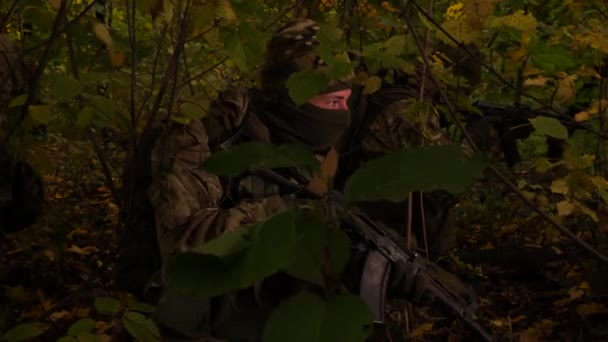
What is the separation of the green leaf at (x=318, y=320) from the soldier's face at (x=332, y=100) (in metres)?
1.79

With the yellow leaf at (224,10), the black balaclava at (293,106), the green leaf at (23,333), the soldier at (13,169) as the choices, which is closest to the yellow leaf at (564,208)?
the black balaclava at (293,106)

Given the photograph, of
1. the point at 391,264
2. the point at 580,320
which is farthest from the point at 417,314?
the point at 391,264

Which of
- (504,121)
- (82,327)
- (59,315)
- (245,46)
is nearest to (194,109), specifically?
(245,46)

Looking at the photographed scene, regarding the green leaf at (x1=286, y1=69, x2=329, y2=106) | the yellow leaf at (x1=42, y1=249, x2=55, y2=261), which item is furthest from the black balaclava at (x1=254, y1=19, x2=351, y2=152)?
the yellow leaf at (x1=42, y1=249, x2=55, y2=261)

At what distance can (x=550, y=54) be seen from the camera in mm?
2727

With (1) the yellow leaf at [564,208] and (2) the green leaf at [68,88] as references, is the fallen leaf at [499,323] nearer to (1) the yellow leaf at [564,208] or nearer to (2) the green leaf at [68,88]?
(1) the yellow leaf at [564,208]

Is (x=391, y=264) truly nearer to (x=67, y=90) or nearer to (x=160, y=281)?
(x=160, y=281)

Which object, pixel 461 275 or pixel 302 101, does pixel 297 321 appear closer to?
pixel 302 101

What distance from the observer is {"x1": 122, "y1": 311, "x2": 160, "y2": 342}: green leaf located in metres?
2.47

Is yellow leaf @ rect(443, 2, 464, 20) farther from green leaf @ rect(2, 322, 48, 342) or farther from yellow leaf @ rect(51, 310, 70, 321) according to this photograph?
yellow leaf @ rect(51, 310, 70, 321)

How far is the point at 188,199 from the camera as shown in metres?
2.28

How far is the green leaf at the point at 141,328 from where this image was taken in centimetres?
247

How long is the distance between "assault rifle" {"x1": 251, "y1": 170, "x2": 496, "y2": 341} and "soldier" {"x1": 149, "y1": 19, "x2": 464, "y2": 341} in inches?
1.8

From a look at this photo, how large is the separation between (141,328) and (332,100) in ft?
3.35
